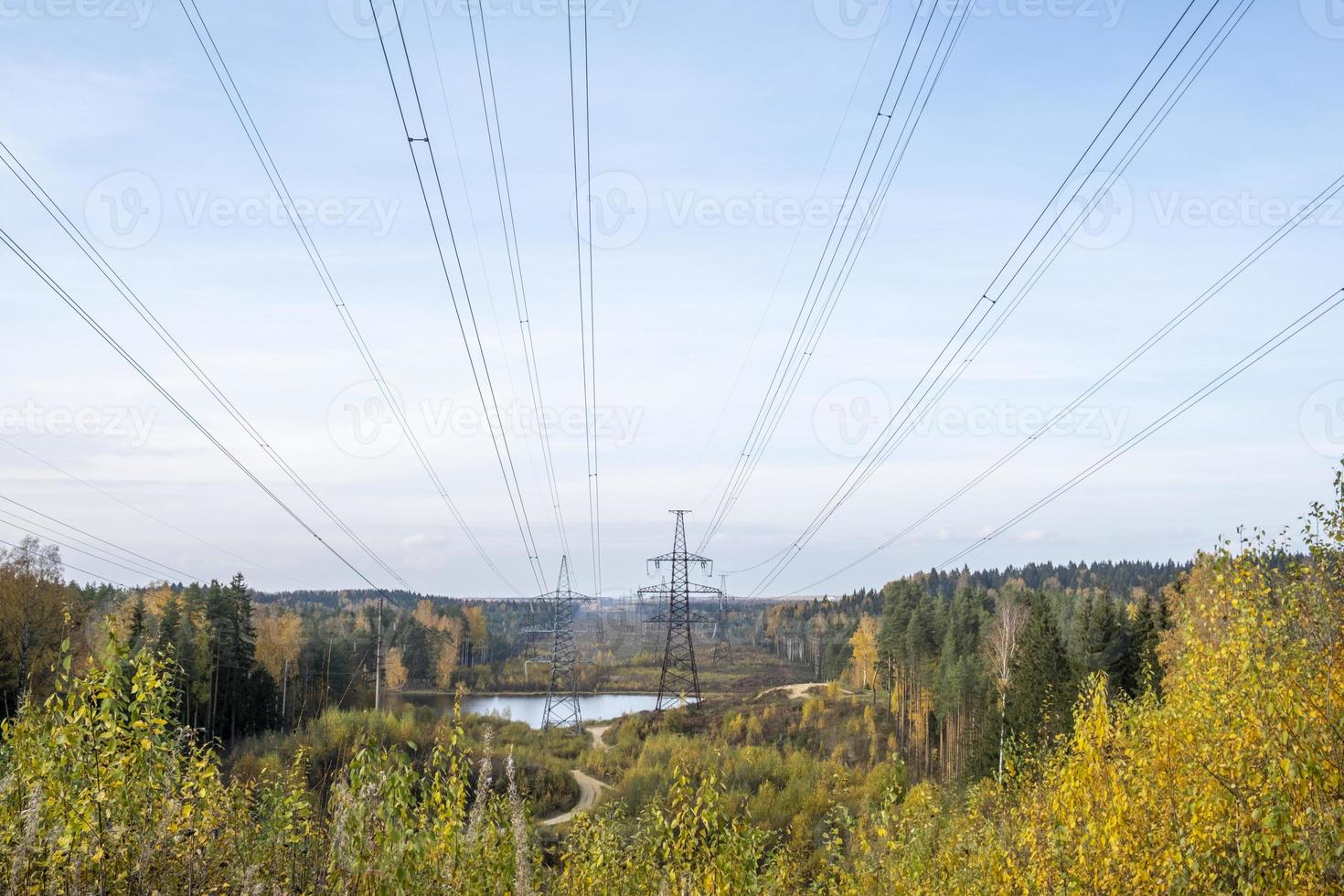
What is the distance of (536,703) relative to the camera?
109m

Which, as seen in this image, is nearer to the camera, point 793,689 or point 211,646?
point 211,646

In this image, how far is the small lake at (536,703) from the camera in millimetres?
92875

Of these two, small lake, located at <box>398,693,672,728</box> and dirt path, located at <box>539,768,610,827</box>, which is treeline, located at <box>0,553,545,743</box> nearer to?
small lake, located at <box>398,693,672,728</box>

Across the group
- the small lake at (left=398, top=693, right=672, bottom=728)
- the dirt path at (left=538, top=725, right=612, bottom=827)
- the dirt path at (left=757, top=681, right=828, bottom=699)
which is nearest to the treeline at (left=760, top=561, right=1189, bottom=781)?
the dirt path at (left=757, top=681, right=828, bottom=699)

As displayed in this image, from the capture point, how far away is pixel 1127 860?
9984 mm

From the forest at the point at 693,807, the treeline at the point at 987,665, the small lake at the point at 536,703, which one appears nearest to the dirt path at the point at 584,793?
the treeline at the point at 987,665

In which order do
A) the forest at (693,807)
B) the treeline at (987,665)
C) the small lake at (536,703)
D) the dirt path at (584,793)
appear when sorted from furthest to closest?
1. the small lake at (536,703)
2. the treeline at (987,665)
3. the dirt path at (584,793)
4. the forest at (693,807)

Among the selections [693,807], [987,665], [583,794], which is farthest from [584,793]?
[693,807]

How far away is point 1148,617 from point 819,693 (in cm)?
4567

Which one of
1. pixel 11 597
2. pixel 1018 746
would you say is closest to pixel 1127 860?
pixel 1018 746

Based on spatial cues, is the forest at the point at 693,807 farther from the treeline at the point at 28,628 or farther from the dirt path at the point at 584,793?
the treeline at the point at 28,628

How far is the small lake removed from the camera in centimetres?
9288

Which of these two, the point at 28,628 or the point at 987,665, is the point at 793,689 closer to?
the point at 987,665

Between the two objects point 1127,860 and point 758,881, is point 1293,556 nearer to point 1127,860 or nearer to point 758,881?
point 1127,860
